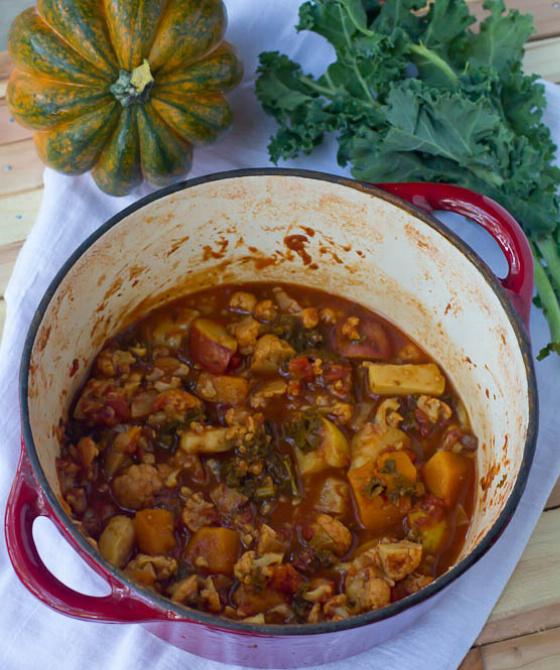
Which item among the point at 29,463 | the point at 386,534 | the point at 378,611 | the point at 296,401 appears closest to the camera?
the point at 378,611

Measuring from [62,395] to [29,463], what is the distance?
398 millimetres

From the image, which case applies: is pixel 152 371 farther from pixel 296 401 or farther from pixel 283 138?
pixel 283 138

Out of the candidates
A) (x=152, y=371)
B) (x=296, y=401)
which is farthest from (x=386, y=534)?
(x=152, y=371)

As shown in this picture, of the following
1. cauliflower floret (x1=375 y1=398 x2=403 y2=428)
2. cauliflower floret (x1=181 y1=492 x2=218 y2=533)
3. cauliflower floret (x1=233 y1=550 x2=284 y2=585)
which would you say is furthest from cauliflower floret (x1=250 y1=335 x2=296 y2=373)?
cauliflower floret (x1=233 y1=550 x2=284 y2=585)

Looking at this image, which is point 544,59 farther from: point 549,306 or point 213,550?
point 213,550

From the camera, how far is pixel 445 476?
1871 millimetres

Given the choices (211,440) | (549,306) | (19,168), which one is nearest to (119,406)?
(211,440)

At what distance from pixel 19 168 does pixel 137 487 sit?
3.45ft

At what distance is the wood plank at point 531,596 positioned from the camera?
6.27 feet

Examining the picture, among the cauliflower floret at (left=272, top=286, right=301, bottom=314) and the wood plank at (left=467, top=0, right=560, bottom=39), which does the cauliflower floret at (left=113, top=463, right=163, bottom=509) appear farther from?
the wood plank at (left=467, top=0, right=560, bottom=39)

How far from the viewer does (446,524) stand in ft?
6.01

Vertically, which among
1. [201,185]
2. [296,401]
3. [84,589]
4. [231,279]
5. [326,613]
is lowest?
[84,589]

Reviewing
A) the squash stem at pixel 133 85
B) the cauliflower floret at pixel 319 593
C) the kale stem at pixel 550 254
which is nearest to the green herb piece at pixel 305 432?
the cauliflower floret at pixel 319 593

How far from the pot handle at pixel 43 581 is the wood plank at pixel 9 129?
3.88ft
